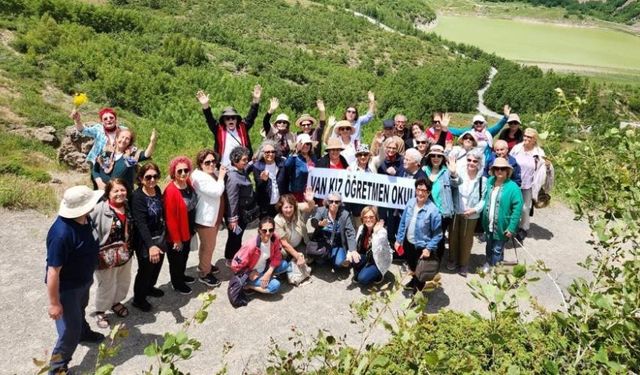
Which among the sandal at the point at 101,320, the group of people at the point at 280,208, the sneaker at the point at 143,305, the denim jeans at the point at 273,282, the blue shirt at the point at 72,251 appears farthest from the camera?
the denim jeans at the point at 273,282

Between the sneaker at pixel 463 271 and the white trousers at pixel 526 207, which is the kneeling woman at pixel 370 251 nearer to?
the sneaker at pixel 463 271

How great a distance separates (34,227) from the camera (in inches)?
333

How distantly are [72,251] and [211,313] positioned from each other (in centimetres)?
232

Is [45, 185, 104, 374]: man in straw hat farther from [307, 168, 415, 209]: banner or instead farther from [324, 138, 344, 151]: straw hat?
[324, 138, 344, 151]: straw hat

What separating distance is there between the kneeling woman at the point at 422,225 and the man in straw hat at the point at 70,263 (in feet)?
13.0

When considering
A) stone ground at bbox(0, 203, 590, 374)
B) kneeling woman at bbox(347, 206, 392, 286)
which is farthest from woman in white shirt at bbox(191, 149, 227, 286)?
kneeling woman at bbox(347, 206, 392, 286)

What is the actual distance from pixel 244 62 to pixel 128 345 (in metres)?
33.2

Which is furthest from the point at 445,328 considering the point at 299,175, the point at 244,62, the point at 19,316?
the point at 244,62

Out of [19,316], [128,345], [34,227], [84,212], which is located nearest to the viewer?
[84,212]

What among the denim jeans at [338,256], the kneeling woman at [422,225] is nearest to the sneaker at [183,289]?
the denim jeans at [338,256]

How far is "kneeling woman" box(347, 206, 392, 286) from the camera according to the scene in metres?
6.87

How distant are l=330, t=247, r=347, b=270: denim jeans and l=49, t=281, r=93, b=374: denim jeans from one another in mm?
3488

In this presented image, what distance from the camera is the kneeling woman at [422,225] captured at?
672cm

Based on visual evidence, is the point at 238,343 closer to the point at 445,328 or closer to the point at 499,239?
the point at 445,328
